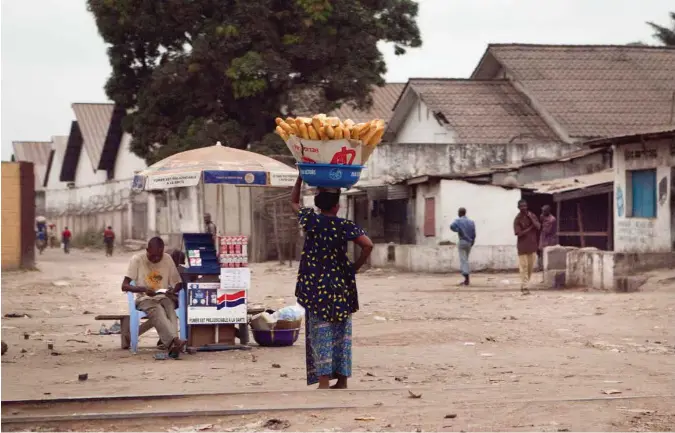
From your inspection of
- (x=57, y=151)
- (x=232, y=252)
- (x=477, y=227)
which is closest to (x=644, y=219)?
(x=477, y=227)

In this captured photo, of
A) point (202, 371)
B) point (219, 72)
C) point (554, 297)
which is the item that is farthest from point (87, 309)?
point (219, 72)

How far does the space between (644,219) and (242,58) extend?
17325 millimetres

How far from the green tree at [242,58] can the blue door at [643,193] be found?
15.6 meters

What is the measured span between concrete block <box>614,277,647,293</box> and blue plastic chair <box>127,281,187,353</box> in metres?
10.2

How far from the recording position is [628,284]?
830 inches

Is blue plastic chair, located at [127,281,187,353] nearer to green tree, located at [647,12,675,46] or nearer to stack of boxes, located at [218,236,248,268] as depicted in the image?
stack of boxes, located at [218,236,248,268]

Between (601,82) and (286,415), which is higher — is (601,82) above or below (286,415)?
above

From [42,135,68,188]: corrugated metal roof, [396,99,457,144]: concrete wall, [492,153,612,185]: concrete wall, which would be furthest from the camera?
[42,135,68,188]: corrugated metal roof

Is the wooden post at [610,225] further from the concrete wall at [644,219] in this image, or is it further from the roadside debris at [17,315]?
the roadside debris at [17,315]

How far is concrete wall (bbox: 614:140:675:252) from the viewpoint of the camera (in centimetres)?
2266

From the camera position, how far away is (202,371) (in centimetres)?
1134

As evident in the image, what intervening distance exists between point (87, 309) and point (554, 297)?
787cm

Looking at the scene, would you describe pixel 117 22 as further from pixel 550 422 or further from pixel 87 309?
pixel 550 422

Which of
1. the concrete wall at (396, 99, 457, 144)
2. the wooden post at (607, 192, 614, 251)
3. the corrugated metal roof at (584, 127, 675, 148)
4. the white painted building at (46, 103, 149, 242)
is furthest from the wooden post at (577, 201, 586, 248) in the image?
the white painted building at (46, 103, 149, 242)
